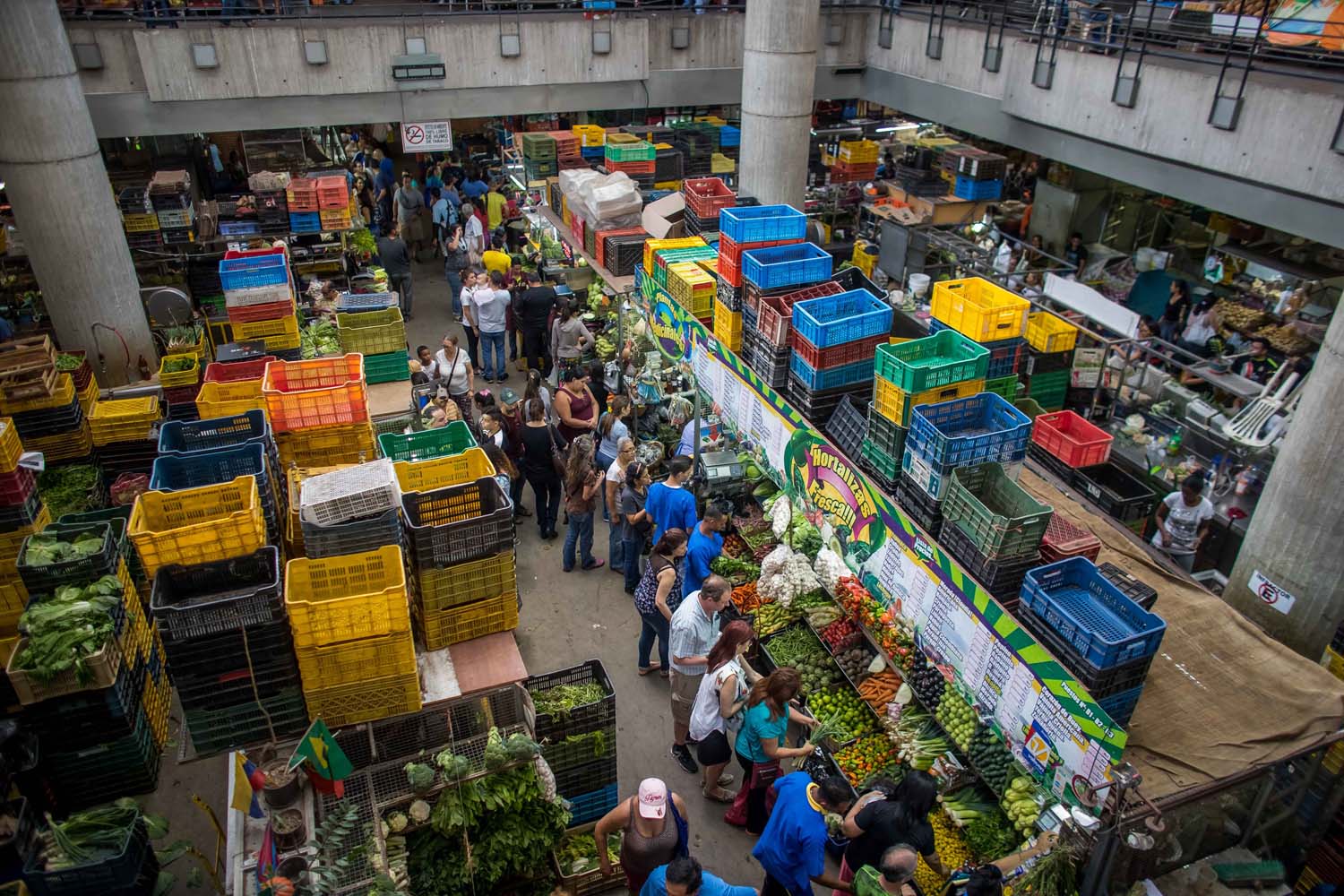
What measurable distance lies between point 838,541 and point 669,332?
4112 millimetres

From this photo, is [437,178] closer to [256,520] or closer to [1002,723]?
[256,520]

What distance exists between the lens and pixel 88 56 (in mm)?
12367

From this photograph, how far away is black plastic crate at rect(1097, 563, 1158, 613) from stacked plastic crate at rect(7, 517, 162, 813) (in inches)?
251

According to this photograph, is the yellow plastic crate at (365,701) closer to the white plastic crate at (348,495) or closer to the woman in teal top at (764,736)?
the white plastic crate at (348,495)

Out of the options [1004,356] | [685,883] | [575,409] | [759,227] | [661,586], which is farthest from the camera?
[575,409]

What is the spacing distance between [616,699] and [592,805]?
5.29ft

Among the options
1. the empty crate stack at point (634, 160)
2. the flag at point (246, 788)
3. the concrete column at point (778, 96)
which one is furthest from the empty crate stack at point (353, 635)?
the concrete column at point (778, 96)

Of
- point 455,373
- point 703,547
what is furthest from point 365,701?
point 455,373

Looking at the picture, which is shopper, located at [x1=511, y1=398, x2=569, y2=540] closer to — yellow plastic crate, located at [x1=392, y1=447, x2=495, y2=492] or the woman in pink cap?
yellow plastic crate, located at [x1=392, y1=447, x2=495, y2=492]

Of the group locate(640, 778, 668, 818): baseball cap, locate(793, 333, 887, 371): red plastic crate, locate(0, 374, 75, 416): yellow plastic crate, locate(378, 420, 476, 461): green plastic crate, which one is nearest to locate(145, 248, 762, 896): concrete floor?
locate(640, 778, 668, 818): baseball cap

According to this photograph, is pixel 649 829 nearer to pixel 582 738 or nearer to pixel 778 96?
pixel 582 738

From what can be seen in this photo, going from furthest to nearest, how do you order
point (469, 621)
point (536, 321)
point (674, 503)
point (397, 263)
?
1. point (397, 263)
2. point (536, 321)
3. point (674, 503)
4. point (469, 621)

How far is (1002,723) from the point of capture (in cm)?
576

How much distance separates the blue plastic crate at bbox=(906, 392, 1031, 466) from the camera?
5.97 m
